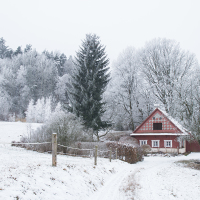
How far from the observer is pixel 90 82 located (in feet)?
80.8

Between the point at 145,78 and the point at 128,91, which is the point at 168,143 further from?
the point at 128,91

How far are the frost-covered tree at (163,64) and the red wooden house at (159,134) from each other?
7.42 ft

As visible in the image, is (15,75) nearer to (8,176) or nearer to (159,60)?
(159,60)

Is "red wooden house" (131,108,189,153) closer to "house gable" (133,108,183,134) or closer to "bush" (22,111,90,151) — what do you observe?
"house gable" (133,108,183,134)

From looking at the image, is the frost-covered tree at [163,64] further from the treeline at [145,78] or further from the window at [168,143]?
the window at [168,143]

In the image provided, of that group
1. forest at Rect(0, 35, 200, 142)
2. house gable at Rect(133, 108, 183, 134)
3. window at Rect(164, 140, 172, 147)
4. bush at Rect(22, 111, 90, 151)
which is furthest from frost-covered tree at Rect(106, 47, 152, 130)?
bush at Rect(22, 111, 90, 151)

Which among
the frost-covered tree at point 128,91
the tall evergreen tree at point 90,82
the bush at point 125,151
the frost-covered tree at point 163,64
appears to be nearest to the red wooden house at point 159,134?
the frost-covered tree at point 163,64

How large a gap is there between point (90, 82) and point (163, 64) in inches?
497

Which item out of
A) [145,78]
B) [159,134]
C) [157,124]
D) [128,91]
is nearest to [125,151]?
[159,134]

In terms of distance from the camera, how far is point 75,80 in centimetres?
2577

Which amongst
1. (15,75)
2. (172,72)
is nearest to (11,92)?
(15,75)

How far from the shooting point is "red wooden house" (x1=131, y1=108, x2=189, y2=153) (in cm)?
3039

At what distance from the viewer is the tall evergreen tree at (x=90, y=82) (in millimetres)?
24375

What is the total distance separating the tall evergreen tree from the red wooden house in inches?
352
